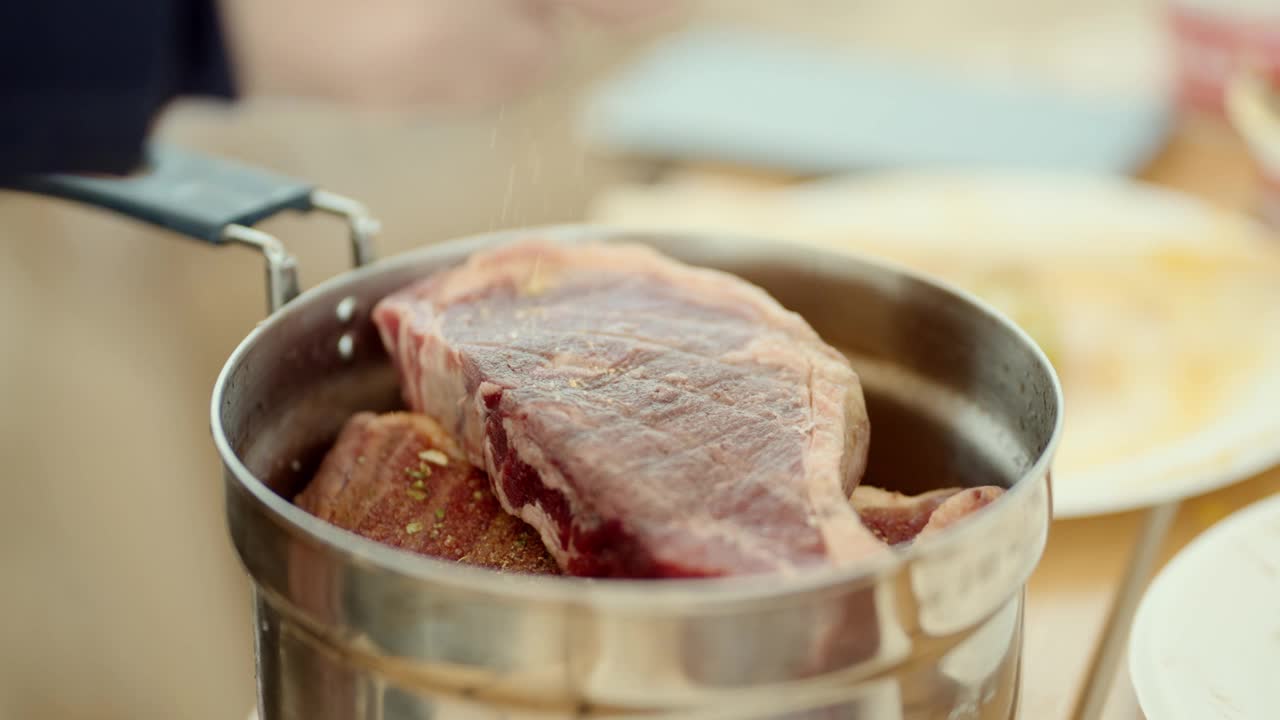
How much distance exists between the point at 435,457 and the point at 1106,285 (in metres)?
1.02

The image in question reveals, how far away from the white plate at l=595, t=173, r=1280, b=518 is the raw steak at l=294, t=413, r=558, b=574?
51 centimetres

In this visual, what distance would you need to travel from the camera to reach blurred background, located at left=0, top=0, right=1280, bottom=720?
1.38 meters

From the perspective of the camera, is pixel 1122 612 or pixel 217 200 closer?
pixel 217 200

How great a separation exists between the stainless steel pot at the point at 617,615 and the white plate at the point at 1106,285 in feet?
1.37

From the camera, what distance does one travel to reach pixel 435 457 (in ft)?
2.33

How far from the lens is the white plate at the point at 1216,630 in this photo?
2.15 ft

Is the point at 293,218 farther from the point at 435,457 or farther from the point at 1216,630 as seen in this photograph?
the point at 1216,630

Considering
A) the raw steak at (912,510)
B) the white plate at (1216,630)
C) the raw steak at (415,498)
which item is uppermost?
the raw steak at (912,510)

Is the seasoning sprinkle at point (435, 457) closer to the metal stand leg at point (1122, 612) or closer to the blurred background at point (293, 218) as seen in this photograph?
the blurred background at point (293, 218)

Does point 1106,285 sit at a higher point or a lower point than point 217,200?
lower

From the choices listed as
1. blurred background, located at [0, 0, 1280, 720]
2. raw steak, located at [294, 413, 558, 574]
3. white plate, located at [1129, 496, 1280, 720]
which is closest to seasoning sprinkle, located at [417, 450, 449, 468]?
raw steak, located at [294, 413, 558, 574]

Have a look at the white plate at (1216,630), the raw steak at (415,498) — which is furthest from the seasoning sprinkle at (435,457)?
the white plate at (1216,630)

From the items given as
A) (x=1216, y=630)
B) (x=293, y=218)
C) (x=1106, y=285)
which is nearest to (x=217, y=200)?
(x=1216, y=630)

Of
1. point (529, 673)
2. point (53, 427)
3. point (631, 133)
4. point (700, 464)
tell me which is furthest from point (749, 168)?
point (529, 673)
